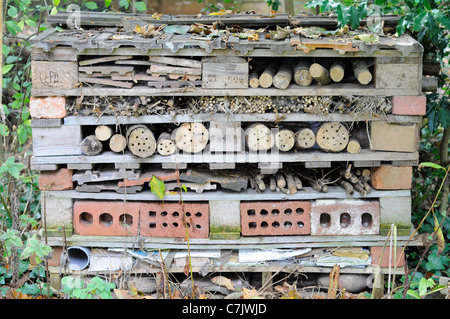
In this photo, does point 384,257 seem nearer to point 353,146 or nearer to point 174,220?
point 353,146

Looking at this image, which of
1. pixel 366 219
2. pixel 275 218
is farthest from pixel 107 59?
pixel 366 219

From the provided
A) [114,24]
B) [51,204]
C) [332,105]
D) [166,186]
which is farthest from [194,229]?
[114,24]

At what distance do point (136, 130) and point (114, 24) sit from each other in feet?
3.74

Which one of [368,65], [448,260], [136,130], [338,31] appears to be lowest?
[448,260]

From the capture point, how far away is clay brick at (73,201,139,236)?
4727 millimetres

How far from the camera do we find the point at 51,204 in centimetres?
474

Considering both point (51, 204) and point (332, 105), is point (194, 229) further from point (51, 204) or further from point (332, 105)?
point (332, 105)

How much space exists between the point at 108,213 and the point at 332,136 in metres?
2.02

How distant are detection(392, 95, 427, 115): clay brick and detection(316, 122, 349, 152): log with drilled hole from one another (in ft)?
1.46

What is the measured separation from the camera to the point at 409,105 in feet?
14.7

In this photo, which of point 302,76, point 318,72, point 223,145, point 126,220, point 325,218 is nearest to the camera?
point 318,72

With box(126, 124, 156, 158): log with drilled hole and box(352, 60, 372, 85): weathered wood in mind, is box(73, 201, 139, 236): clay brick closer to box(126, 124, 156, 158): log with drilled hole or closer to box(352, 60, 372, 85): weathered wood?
box(126, 124, 156, 158): log with drilled hole

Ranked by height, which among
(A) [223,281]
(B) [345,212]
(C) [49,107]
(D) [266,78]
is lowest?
(A) [223,281]

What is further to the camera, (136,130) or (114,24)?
(114,24)
